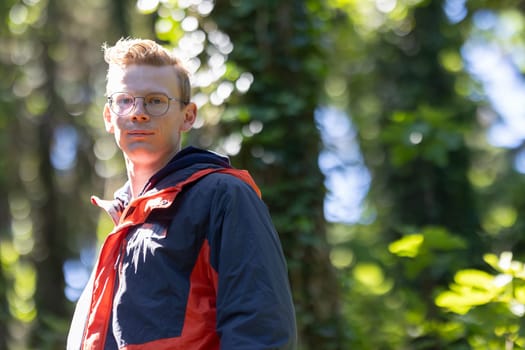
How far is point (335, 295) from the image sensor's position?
462 centimetres

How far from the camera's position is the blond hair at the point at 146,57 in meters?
2.40

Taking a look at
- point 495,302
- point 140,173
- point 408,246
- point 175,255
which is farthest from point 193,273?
point 408,246

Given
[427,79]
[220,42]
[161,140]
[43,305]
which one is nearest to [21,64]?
[43,305]

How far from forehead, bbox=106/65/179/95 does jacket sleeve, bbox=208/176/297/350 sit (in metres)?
0.43

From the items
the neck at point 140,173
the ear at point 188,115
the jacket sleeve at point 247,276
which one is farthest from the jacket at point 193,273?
the ear at point 188,115

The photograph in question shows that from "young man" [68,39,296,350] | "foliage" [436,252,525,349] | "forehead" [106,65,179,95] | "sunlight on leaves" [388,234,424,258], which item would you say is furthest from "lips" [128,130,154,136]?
"sunlight on leaves" [388,234,424,258]

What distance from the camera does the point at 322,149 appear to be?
15.9 ft

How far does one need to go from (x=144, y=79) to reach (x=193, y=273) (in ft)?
2.07

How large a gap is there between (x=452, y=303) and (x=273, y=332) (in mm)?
2151

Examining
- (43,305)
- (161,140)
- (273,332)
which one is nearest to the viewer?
(273,332)

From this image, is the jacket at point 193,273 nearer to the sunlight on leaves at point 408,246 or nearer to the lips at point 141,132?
the lips at point 141,132

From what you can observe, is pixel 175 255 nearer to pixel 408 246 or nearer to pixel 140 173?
pixel 140 173

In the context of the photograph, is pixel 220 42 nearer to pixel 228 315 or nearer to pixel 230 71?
pixel 230 71

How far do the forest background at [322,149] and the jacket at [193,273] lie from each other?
0.69 meters
